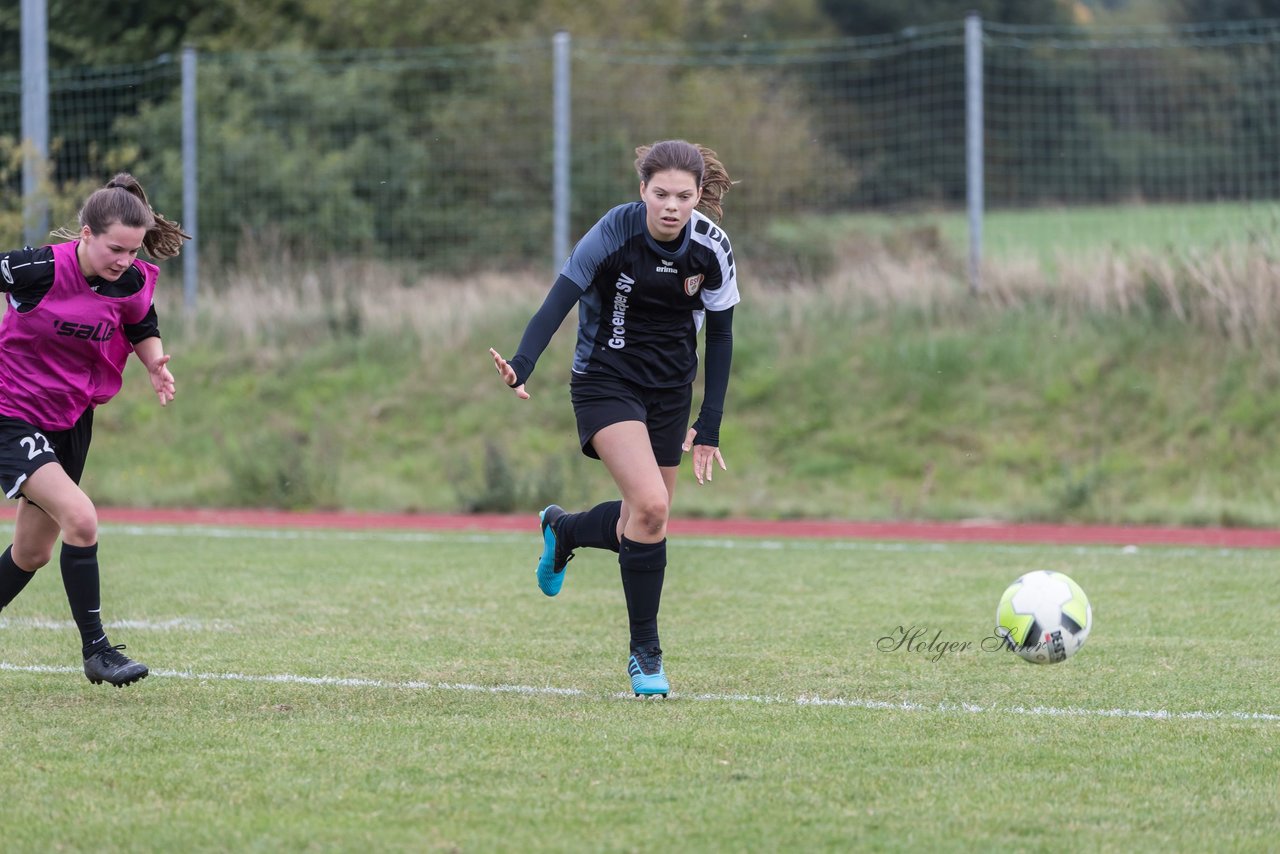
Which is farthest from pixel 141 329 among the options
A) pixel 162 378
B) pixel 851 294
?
pixel 851 294

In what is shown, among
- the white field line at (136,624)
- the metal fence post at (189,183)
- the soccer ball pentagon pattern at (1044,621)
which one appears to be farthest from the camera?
the metal fence post at (189,183)

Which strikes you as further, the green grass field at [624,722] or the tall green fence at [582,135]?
the tall green fence at [582,135]

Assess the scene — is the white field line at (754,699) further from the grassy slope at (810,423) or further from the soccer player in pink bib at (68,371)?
the grassy slope at (810,423)

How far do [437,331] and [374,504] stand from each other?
3.64 m

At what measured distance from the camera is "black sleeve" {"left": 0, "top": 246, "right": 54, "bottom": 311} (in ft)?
18.9

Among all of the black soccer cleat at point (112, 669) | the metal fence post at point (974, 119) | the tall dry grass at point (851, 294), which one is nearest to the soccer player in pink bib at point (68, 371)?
the black soccer cleat at point (112, 669)

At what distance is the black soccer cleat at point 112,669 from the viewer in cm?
569

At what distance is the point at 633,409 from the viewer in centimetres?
591

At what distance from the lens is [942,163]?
18.0 m

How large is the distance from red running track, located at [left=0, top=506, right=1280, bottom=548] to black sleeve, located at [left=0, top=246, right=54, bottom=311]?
6.86 meters

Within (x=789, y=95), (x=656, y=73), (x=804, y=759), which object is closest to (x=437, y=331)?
(x=656, y=73)

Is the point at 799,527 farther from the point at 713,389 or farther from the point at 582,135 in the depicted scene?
the point at 582,135

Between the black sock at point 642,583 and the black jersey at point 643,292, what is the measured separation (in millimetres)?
617

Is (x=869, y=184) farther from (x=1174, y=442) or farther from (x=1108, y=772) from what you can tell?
(x=1108, y=772)
